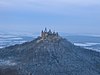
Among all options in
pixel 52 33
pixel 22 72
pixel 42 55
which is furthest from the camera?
pixel 52 33

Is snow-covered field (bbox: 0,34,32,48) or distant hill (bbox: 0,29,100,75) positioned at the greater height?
distant hill (bbox: 0,29,100,75)

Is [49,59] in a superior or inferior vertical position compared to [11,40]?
superior

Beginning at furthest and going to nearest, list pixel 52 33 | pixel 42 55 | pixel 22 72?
1. pixel 52 33
2. pixel 42 55
3. pixel 22 72

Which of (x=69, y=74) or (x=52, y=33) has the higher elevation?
(x=52, y=33)

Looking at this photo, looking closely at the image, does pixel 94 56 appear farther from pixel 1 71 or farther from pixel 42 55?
pixel 1 71

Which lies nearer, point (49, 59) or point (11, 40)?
point (49, 59)

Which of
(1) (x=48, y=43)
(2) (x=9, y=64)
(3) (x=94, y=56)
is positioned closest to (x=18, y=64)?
(2) (x=9, y=64)

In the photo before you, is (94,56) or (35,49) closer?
(35,49)

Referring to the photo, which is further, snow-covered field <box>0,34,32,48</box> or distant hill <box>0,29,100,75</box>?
snow-covered field <box>0,34,32,48</box>
